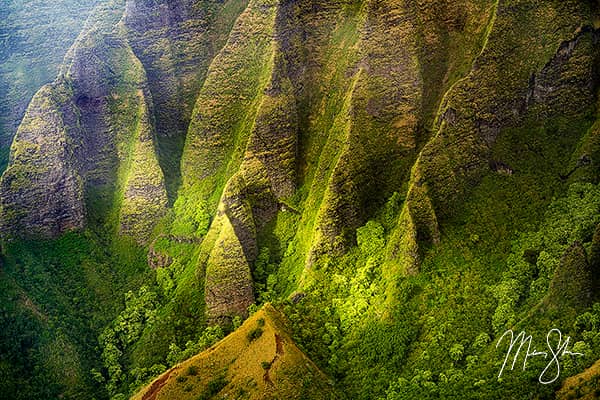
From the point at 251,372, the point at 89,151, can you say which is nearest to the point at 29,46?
the point at 89,151

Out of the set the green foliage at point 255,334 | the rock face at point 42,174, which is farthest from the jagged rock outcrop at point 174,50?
the green foliage at point 255,334

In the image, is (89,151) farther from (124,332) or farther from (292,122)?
(292,122)

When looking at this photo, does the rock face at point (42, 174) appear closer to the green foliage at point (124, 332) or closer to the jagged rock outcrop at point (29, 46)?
the jagged rock outcrop at point (29, 46)

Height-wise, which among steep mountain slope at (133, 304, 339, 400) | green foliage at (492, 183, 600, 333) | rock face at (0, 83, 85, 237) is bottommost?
green foliage at (492, 183, 600, 333)

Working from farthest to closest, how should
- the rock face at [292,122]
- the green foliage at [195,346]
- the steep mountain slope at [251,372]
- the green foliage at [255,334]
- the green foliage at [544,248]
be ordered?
1. the green foliage at [195,346]
2. the rock face at [292,122]
3. the green foliage at [255,334]
4. the green foliage at [544,248]
5. the steep mountain slope at [251,372]

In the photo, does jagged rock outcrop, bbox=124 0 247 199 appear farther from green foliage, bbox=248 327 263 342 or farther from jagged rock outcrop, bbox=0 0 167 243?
green foliage, bbox=248 327 263 342

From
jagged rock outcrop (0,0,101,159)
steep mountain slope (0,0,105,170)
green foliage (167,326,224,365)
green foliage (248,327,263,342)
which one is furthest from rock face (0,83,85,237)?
green foliage (248,327,263,342)

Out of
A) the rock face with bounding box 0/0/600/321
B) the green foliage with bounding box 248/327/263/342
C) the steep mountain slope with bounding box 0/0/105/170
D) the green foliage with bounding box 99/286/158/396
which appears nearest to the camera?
the green foliage with bounding box 248/327/263/342

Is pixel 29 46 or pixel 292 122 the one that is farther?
pixel 29 46

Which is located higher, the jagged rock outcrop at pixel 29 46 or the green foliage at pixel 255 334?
the jagged rock outcrop at pixel 29 46
